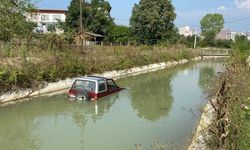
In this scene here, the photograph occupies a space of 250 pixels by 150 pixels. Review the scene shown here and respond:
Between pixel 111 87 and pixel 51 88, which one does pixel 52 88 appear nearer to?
pixel 51 88

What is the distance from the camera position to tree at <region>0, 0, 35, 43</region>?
26469mm

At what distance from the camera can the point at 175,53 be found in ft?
179

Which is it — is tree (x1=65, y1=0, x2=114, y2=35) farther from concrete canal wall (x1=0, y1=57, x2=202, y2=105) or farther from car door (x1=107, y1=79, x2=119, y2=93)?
car door (x1=107, y1=79, x2=119, y2=93)

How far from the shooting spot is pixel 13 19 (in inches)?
1067

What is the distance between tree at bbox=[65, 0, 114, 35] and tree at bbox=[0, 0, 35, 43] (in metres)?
33.8

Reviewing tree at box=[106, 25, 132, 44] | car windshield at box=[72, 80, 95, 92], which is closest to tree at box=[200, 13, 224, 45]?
tree at box=[106, 25, 132, 44]

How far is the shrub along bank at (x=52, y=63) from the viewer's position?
1942 centimetres

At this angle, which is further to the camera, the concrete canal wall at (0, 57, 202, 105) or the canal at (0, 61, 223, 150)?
the concrete canal wall at (0, 57, 202, 105)

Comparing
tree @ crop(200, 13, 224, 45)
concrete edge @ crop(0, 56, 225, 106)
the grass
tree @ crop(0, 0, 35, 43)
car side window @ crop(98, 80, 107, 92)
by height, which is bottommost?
concrete edge @ crop(0, 56, 225, 106)

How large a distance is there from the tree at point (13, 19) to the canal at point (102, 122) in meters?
8.07

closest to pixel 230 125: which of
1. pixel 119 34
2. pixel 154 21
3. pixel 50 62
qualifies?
pixel 50 62

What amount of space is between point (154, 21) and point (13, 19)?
37802 mm

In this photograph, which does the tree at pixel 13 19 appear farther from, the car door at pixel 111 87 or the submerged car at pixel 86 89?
the submerged car at pixel 86 89

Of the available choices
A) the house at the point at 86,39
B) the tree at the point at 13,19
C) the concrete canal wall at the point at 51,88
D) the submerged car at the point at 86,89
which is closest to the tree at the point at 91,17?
the house at the point at 86,39
